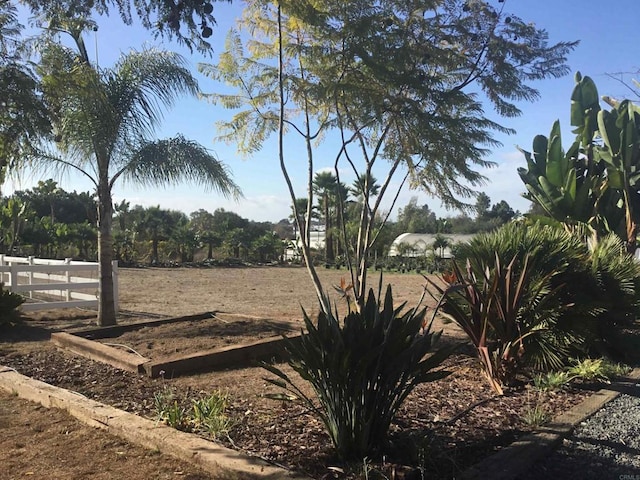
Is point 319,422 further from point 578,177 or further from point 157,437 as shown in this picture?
point 578,177

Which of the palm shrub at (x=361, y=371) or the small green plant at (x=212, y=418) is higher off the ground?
the palm shrub at (x=361, y=371)

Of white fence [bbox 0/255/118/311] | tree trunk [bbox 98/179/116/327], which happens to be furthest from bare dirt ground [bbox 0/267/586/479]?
white fence [bbox 0/255/118/311]

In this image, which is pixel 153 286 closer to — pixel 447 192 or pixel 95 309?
pixel 95 309

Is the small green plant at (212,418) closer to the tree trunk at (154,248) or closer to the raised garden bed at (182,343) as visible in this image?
the raised garden bed at (182,343)

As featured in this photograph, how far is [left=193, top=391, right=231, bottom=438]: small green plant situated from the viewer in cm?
432

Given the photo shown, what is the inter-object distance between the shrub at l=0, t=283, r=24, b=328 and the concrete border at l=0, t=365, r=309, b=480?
4.20 metres

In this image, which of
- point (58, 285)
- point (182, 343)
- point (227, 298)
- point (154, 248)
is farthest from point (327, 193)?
point (182, 343)

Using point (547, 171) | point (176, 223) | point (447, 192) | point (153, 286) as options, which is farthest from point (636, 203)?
point (176, 223)

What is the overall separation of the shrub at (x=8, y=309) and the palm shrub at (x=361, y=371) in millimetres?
7448

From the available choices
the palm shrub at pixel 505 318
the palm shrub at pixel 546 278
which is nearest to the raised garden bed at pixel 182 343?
the palm shrub at pixel 505 318

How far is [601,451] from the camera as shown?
170 inches

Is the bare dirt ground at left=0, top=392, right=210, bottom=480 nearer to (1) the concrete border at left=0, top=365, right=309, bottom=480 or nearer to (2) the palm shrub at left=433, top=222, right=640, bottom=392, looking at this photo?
(1) the concrete border at left=0, top=365, right=309, bottom=480

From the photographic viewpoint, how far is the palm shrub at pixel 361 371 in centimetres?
388

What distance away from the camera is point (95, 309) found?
1287 centimetres
